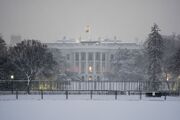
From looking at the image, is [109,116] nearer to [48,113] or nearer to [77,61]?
[48,113]

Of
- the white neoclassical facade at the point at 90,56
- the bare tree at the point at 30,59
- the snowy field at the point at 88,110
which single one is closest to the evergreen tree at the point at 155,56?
the bare tree at the point at 30,59

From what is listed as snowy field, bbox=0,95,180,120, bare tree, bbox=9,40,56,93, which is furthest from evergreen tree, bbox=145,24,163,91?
snowy field, bbox=0,95,180,120

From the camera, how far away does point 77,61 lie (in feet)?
314

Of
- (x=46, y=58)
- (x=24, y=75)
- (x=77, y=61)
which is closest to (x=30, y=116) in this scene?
(x=24, y=75)

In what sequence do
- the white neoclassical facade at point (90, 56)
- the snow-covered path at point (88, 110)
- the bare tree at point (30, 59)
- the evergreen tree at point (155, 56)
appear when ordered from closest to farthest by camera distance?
the snow-covered path at point (88, 110), the bare tree at point (30, 59), the evergreen tree at point (155, 56), the white neoclassical facade at point (90, 56)

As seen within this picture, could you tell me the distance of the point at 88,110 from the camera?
1531cm

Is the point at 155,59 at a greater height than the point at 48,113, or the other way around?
Answer: the point at 155,59

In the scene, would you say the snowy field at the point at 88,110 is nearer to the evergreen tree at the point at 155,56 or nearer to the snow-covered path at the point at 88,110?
the snow-covered path at the point at 88,110

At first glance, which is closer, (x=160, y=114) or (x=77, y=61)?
(x=160, y=114)

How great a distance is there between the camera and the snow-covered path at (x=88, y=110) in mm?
13770

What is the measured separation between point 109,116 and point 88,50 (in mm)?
81959

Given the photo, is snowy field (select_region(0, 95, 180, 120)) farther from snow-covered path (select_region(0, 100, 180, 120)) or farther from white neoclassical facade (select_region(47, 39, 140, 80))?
white neoclassical facade (select_region(47, 39, 140, 80))

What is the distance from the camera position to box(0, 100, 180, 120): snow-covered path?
45.2ft

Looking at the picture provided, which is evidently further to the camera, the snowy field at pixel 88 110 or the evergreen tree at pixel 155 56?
the evergreen tree at pixel 155 56
